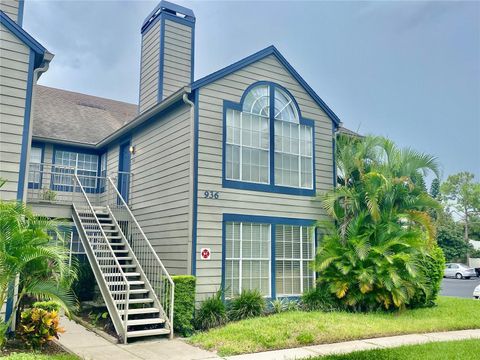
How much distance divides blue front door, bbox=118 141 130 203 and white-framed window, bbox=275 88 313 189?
4.88 m

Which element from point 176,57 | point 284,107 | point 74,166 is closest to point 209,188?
point 284,107

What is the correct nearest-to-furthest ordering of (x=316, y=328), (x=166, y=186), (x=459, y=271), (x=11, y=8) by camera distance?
1. (x=316, y=328)
2. (x=11, y=8)
3. (x=166, y=186)
4. (x=459, y=271)

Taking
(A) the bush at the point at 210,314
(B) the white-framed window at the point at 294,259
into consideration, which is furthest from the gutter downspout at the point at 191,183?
(B) the white-framed window at the point at 294,259

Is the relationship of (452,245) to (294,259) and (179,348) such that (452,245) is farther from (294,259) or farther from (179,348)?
(179,348)

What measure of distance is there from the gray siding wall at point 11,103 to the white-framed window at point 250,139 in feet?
15.0

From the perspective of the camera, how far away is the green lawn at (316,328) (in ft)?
25.1

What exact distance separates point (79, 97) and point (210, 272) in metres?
12.8

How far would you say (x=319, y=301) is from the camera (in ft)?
35.6

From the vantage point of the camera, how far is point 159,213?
→ 11.3 m

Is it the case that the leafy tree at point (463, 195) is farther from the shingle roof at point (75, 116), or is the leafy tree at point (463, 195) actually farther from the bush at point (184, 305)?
the bush at point (184, 305)

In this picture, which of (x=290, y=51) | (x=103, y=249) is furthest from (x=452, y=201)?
(x=103, y=249)

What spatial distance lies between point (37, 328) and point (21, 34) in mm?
5424

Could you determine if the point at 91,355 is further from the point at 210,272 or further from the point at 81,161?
the point at 81,161

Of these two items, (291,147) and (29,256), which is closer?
(29,256)
